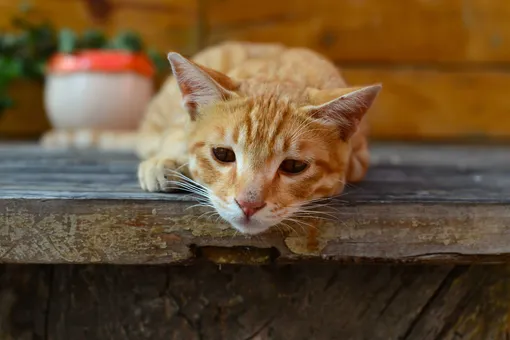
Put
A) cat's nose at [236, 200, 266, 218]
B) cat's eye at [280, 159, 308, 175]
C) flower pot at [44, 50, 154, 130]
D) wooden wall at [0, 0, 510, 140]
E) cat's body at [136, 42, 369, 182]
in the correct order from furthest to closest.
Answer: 1. wooden wall at [0, 0, 510, 140]
2. flower pot at [44, 50, 154, 130]
3. cat's body at [136, 42, 369, 182]
4. cat's eye at [280, 159, 308, 175]
5. cat's nose at [236, 200, 266, 218]

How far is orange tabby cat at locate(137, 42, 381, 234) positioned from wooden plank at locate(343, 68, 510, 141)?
165 centimetres

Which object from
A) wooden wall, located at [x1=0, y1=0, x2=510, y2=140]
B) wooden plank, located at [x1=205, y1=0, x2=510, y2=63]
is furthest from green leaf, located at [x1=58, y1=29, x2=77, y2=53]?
wooden plank, located at [x1=205, y1=0, x2=510, y2=63]

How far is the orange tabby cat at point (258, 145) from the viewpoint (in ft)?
3.46

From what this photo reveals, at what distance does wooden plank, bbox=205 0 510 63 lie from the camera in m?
2.83

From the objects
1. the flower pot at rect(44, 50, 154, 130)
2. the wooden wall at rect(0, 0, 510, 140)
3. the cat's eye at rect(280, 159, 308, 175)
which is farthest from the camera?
the wooden wall at rect(0, 0, 510, 140)

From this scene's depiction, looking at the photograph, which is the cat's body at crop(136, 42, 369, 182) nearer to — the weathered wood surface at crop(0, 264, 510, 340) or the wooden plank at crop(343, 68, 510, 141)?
the weathered wood surface at crop(0, 264, 510, 340)

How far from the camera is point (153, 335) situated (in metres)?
1.15

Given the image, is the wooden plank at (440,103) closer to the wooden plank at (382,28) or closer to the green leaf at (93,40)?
the wooden plank at (382,28)

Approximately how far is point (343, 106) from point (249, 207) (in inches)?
11.2

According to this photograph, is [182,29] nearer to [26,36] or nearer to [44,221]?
[26,36]

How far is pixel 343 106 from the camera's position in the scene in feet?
3.77

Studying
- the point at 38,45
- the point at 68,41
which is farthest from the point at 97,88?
the point at 38,45

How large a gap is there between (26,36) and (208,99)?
1788 millimetres

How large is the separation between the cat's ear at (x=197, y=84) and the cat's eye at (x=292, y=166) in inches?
7.1
